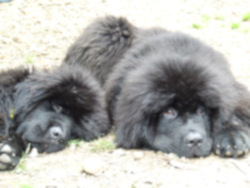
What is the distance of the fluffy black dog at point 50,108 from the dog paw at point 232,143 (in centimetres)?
139

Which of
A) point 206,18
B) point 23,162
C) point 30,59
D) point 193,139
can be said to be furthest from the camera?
point 206,18

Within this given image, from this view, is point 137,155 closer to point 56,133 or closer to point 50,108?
point 56,133

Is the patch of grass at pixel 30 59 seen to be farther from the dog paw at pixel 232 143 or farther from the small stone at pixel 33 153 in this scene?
the dog paw at pixel 232 143

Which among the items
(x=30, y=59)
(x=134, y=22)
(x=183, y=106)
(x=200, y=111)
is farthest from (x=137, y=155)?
(x=134, y=22)

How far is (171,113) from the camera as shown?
186 inches

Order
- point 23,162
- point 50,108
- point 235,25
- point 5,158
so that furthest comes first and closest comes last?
point 235,25 → point 50,108 → point 23,162 → point 5,158

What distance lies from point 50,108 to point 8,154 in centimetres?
96

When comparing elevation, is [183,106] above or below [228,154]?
above

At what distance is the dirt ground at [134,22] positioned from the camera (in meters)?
3.95

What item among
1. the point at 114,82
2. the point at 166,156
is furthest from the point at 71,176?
the point at 114,82

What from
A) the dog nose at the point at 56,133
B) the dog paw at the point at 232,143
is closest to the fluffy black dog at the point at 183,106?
the dog paw at the point at 232,143

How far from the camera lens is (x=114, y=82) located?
18.4 feet

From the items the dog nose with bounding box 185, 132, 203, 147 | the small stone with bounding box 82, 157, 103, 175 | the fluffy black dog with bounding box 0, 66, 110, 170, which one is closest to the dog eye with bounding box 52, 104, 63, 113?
the fluffy black dog with bounding box 0, 66, 110, 170

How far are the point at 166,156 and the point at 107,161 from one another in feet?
2.04
